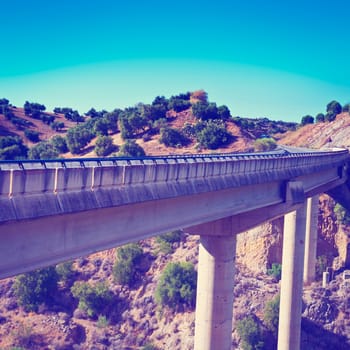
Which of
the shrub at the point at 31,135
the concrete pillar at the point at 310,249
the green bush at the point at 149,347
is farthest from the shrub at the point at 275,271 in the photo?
the shrub at the point at 31,135

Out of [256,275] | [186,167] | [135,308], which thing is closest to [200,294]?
[186,167]

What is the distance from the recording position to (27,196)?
457 inches

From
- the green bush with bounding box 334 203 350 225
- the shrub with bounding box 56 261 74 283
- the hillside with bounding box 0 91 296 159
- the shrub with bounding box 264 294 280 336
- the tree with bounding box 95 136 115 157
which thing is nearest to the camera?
the shrub with bounding box 264 294 280 336

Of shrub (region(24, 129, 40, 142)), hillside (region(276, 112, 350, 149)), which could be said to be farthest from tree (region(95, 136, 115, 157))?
hillside (region(276, 112, 350, 149))

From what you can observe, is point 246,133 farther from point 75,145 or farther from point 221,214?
point 221,214

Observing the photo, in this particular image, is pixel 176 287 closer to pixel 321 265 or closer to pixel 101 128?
pixel 321 265

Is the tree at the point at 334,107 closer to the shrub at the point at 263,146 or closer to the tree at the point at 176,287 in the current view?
the shrub at the point at 263,146

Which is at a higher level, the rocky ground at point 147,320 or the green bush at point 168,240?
the green bush at point 168,240

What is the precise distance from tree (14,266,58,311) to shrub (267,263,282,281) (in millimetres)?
23230

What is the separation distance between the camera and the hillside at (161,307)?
131 feet

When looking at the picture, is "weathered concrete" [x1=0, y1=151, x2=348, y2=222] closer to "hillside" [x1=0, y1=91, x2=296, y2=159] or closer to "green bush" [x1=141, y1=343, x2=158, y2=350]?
"green bush" [x1=141, y1=343, x2=158, y2=350]

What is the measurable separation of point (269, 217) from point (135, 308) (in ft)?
74.2

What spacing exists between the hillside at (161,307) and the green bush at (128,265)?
0.65 m

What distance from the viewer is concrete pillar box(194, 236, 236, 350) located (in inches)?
920
